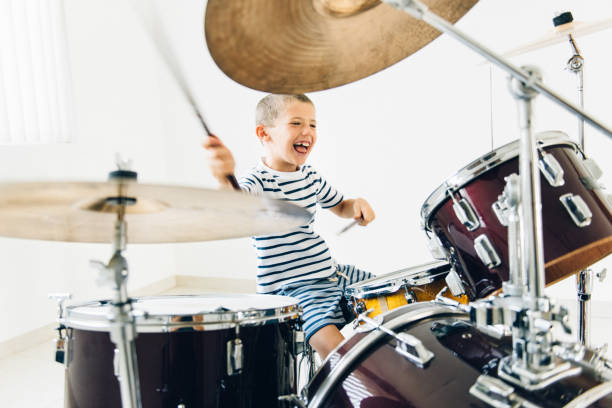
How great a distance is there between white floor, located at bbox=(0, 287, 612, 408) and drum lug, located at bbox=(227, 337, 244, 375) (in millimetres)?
987

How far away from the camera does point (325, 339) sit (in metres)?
1.05

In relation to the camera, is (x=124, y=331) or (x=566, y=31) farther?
(x=566, y=31)

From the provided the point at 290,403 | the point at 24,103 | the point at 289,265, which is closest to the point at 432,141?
the point at 289,265

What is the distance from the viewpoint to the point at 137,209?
715 millimetres

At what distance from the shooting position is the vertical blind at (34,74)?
5.80ft

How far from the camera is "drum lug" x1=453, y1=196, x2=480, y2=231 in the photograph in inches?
33.9

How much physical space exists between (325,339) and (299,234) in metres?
0.36

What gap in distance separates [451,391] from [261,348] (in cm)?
34

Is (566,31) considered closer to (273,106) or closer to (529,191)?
(273,106)

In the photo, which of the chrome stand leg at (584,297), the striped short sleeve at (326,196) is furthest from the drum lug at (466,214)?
the striped short sleeve at (326,196)

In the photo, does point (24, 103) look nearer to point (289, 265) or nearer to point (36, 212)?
point (289, 265)

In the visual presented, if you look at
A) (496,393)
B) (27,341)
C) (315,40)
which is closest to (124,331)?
(496,393)

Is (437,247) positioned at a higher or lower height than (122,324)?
higher

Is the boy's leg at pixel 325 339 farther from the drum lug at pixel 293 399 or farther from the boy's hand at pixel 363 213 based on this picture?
the boy's hand at pixel 363 213
